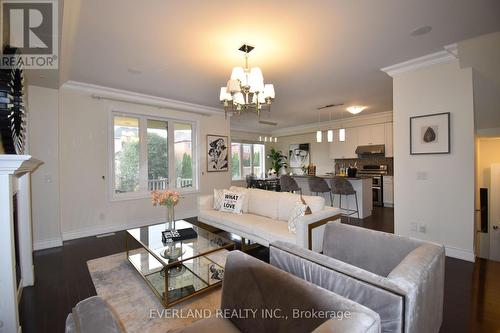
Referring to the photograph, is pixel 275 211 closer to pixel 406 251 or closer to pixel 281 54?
pixel 406 251

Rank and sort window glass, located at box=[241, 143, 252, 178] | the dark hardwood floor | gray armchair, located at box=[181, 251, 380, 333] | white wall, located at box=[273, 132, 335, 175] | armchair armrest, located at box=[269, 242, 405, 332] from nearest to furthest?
gray armchair, located at box=[181, 251, 380, 333]
armchair armrest, located at box=[269, 242, 405, 332]
the dark hardwood floor
white wall, located at box=[273, 132, 335, 175]
window glass, located at box=[241, 143, 252, 178]

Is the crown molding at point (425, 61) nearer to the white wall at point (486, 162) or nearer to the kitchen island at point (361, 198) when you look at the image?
the white wall at point (486, 162)

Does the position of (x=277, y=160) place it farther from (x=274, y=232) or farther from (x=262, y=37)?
(x=262, y=37)

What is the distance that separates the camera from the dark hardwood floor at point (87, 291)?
69.7 inches

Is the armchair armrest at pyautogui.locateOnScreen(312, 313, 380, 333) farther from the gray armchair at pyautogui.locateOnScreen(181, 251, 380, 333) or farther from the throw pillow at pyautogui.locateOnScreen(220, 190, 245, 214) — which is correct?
the throw pillow at pyautogui.locateOnScreen(220, 190, 245, 214)

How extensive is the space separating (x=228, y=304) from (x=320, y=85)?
3.71 metres

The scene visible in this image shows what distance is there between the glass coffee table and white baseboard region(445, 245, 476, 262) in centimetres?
287

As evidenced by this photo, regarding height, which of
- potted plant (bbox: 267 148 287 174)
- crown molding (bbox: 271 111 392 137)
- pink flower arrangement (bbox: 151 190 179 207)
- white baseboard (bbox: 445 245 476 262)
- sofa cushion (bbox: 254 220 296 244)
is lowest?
white baseboard (bbox: 445 245 476 262)

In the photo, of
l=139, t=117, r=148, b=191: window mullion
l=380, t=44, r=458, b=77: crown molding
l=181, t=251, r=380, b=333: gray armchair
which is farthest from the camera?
l=139, t=117, r=148, b=191: window mullion

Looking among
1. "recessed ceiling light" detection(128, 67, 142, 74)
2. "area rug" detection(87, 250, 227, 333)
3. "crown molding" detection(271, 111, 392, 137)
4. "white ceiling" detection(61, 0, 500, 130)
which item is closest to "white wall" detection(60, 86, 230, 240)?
"white ceiling" detection(61, 0, 500, 130)

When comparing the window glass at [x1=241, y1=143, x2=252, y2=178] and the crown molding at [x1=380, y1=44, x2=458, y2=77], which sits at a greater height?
the crown molding at [x1=380, y1=44, x2=458, y2=77]

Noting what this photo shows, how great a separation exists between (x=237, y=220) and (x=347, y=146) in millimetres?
5099

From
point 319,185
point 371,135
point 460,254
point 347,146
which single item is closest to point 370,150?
point 371,135

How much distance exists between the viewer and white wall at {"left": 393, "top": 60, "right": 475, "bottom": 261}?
2768mm
